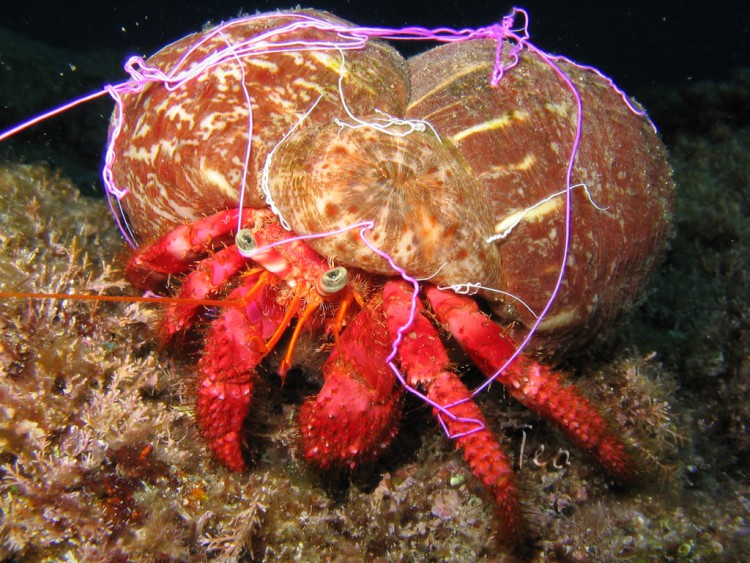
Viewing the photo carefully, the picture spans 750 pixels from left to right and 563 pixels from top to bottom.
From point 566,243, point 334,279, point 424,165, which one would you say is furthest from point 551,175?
point 334,279

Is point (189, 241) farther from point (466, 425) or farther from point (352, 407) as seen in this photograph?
point (466, 425)

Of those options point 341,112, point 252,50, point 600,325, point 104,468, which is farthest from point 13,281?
point 600,325

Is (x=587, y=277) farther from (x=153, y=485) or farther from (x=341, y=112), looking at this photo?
(x=153, y=485)

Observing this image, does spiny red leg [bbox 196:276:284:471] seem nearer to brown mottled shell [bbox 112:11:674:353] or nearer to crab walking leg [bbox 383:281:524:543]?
brown mottled shell [bbox 112:11:674:353]

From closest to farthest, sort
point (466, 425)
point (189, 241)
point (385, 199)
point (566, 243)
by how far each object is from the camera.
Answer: point (385, 199) → point (466, 425) → point (566, 243) → point (189, 241)

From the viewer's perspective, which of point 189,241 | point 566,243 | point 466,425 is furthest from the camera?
point 189,241

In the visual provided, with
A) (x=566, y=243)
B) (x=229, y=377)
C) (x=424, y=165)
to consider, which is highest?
(x=424, y=165)

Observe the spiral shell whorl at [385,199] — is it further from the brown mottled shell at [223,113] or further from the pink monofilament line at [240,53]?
the pink monofilament line at [240,53]
